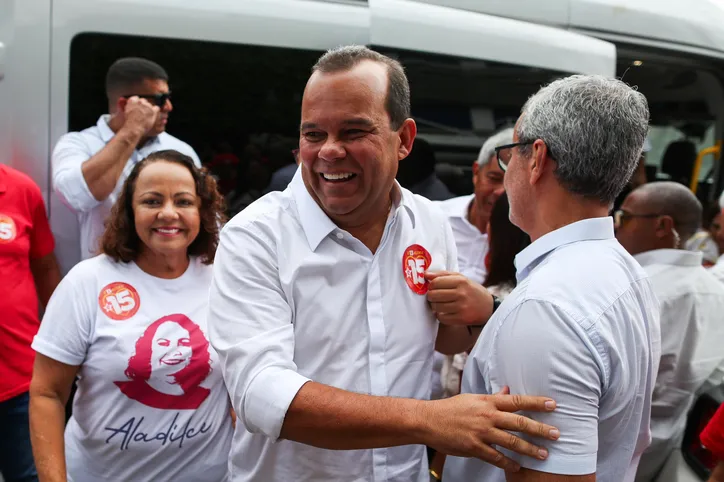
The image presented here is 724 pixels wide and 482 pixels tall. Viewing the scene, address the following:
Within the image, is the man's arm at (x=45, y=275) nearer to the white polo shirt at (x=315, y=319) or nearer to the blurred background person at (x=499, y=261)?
the white polo shirt at (x=315, y=319)

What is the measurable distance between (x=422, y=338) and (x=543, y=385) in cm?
49

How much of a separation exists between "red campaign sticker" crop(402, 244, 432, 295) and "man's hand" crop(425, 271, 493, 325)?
0.02 meters

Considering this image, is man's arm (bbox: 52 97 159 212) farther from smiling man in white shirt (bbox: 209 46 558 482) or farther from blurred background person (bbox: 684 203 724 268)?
blurred background person (bbox: 684 203 724 268)

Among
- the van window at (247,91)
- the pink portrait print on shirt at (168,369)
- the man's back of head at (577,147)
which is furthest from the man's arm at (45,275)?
the man's back of head at (577,147)

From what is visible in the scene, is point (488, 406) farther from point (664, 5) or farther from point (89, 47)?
point (664, 5)

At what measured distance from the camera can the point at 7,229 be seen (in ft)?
8.55

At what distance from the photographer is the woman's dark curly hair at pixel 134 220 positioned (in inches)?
A: 90.8

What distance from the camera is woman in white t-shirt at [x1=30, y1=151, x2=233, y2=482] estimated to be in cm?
212

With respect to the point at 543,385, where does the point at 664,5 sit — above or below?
above

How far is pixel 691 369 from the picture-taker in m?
2.66

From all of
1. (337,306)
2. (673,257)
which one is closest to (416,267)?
(337,306)

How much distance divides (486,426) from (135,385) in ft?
3.89

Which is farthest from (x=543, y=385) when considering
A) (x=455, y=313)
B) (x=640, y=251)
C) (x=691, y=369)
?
(x=640, y=251)

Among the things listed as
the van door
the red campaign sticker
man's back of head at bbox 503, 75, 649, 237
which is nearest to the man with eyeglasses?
the van door
